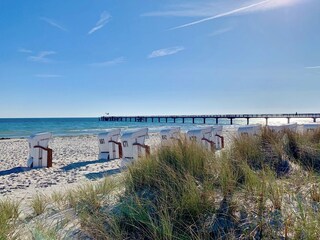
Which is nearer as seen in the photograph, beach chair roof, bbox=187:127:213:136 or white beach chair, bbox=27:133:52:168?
white beach chair, bbox=27:133:52:168

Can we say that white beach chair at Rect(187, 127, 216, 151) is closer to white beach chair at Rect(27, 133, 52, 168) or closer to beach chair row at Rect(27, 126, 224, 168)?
beach chair row at Rect(27, 126, 224, 168)

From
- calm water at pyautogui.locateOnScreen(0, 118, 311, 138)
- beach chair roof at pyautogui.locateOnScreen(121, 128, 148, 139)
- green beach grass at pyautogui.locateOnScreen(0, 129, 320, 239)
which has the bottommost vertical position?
calm water at pyautogui.locateOnScreen(0, 118, 311, 138)

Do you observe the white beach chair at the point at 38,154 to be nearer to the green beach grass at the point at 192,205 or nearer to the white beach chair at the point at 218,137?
the green beach grass at the point at 192,205

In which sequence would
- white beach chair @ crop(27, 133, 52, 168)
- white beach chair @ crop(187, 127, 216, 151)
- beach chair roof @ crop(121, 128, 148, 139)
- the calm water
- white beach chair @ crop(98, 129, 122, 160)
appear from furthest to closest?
1. the calm water
2. white beach chair @ crop(98, 129, 122, 160)
3. white beach chair @ crop(187, 127, 216, 151)
4. white beach chair @ crop(27, 133, 52, 168)
5. beach chair roof @ crop(121, 128, 148, 139)

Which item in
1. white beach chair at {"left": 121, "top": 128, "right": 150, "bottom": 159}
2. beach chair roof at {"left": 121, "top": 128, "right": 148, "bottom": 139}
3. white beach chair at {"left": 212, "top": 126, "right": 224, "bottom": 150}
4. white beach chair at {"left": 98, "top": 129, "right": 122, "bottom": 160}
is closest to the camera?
white beach chair at {"left": 121, "top": 128, "right": 150, "bottom": 159}

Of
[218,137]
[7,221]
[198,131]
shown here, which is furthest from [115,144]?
[7,221]

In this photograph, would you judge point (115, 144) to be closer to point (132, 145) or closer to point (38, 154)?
point (132, 145)

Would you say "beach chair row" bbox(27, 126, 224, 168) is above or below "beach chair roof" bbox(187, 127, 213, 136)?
below

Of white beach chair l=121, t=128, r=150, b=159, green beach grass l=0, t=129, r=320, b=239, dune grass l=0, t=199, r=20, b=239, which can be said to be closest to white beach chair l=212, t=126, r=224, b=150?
white beach chair l=121, t=128, r=150, b=159

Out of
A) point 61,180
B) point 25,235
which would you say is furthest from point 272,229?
point 61,180

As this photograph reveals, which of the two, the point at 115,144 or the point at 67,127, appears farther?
the point at 67,127

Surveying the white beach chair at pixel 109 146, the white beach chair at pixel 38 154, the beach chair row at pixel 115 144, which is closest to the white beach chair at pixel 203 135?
the beach chair row at pixel 115 144

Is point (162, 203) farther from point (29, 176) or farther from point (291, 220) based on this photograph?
point (29, 176)

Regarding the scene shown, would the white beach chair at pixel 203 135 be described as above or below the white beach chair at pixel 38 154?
above
